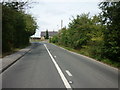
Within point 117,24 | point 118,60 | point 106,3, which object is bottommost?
point 118,60

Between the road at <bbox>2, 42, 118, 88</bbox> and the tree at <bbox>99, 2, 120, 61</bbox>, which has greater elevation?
the tree at <bbox>99, 2, 120, 61</bbox>

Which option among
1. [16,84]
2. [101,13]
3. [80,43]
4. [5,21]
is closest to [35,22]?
A: [80,43]

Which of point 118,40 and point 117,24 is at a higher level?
point 117,24

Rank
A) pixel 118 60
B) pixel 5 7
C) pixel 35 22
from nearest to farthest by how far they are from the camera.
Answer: pixel 118 60, pixel 5 7, pixel 35 22

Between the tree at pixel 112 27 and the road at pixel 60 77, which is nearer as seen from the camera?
the road at pixel 60 77

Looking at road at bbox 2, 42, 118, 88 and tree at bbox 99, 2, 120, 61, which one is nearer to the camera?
road at bbox 2, 42, 118, 88

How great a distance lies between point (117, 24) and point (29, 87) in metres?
9.65

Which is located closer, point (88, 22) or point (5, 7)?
point (5, 7)

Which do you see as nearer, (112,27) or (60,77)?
(60,77)

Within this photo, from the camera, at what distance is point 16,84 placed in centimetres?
875

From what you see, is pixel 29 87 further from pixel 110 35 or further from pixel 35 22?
pixel 35 22

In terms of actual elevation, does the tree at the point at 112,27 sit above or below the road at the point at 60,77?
above

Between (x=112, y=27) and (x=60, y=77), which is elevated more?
(x=112, y=27)

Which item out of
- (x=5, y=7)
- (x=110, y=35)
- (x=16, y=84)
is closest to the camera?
(x=16, y=84)
